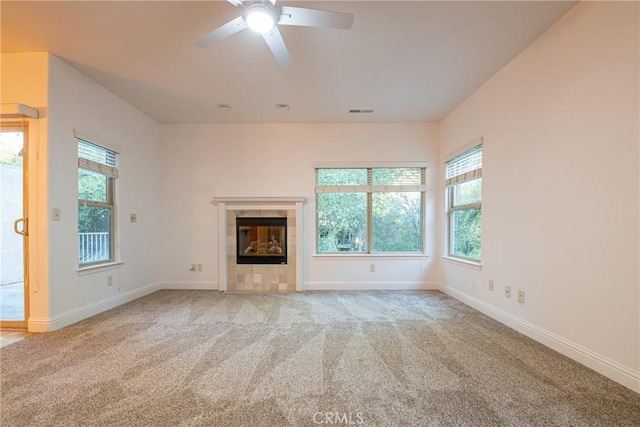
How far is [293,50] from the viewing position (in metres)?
2.55

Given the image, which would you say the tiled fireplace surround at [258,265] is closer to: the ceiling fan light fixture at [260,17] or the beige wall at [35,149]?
the beige wall at [35,149]

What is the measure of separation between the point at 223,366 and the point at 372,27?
2964 mm

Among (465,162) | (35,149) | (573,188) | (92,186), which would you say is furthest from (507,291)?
(35,149)

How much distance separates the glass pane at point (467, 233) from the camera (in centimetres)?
345

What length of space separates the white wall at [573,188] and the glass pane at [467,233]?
36 cm

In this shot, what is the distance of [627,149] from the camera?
176 cm

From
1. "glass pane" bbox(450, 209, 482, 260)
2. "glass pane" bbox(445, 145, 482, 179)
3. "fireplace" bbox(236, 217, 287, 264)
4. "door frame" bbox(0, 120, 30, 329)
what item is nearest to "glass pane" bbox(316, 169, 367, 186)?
"fireplace" bbox(236, 217, 287, 264)

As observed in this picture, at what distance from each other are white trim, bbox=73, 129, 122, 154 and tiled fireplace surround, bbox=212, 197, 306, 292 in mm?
1447

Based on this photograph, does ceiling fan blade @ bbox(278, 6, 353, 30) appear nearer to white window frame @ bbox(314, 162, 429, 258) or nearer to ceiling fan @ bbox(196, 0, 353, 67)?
ceiling fan @ bbox(196, 0, 353, 67)

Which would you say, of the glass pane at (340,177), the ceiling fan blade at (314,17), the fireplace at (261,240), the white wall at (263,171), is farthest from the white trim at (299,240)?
the ceiling fan blade at (314,17)

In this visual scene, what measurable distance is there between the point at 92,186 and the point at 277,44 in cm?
289

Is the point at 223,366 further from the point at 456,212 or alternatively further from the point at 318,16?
the point at 456,212

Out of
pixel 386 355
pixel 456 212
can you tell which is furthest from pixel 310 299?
pixel 456 212

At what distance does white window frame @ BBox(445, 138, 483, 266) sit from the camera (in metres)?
3.38
